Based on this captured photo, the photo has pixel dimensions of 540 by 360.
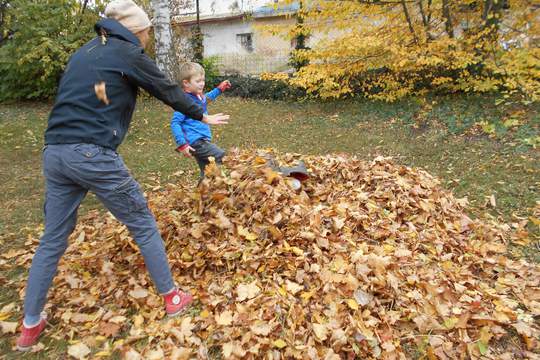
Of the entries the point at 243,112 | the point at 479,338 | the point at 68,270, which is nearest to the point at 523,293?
the point at 479,338

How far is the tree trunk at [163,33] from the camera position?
8008 mm

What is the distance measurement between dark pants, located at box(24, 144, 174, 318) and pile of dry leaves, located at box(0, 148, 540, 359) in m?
0.35

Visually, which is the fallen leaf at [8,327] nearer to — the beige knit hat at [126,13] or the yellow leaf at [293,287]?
the yellow leaf at [293,287]

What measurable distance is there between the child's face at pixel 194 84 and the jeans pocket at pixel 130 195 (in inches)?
55.8

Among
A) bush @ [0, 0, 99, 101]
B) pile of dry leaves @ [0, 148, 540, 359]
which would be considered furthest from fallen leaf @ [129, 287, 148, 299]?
bush @ [0, 0, 99, 101]

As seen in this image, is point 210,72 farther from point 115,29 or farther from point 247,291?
point 247,291

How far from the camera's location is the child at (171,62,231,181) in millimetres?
3369

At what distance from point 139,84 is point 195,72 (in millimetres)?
1266

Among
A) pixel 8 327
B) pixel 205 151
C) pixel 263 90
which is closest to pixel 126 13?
pixel 205 151

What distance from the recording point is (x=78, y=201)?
230 centimetres

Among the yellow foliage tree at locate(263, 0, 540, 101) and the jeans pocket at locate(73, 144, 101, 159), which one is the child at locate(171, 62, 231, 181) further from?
the yellow foliage tree at locate(263, 0, 540, 101)

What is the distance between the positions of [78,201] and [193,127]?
1.45 meters

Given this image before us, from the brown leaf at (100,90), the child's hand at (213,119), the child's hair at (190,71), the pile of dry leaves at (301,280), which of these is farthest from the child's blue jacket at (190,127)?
the brown leaf at (100,90)

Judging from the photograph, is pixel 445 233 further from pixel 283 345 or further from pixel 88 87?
pixel 88 87
